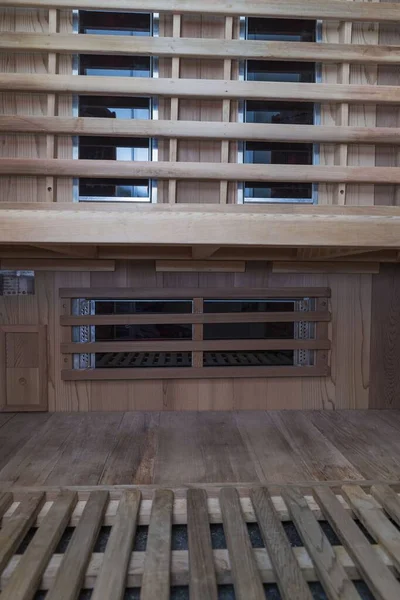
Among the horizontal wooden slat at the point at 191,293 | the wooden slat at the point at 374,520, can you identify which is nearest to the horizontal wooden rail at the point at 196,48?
the horizontal wooden slat at the point at 191,293

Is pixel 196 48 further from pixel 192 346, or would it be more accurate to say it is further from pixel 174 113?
pixel 192 346

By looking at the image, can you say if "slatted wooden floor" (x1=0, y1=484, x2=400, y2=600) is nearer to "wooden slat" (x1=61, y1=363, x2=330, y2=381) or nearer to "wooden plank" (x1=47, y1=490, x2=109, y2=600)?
"wooden plank" (x1=47, y1=490, x2=109, y2=600)

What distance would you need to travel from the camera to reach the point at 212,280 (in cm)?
243

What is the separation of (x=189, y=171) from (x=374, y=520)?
4.41ft

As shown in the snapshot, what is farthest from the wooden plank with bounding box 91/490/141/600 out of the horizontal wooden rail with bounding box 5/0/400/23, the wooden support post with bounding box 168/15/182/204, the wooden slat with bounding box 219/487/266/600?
the horizontal wooden rail with bounding box 5/0/400/23

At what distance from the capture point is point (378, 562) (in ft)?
3.54

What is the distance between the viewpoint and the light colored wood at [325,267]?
2.41m

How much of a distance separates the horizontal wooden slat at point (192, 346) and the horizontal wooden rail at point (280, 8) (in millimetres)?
1478

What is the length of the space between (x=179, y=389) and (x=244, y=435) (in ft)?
1.67

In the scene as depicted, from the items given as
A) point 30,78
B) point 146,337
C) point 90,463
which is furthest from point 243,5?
point 90,463

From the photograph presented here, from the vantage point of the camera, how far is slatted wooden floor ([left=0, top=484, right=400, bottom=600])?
3.31 ft

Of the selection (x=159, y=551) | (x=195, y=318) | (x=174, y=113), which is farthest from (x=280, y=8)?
(x=159, y=551)

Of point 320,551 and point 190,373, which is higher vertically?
point 190,373

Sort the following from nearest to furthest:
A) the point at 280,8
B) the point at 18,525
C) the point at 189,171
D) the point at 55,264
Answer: the point at 18,525, the point at 189,171, the point at 280,8, the point at 55,264
